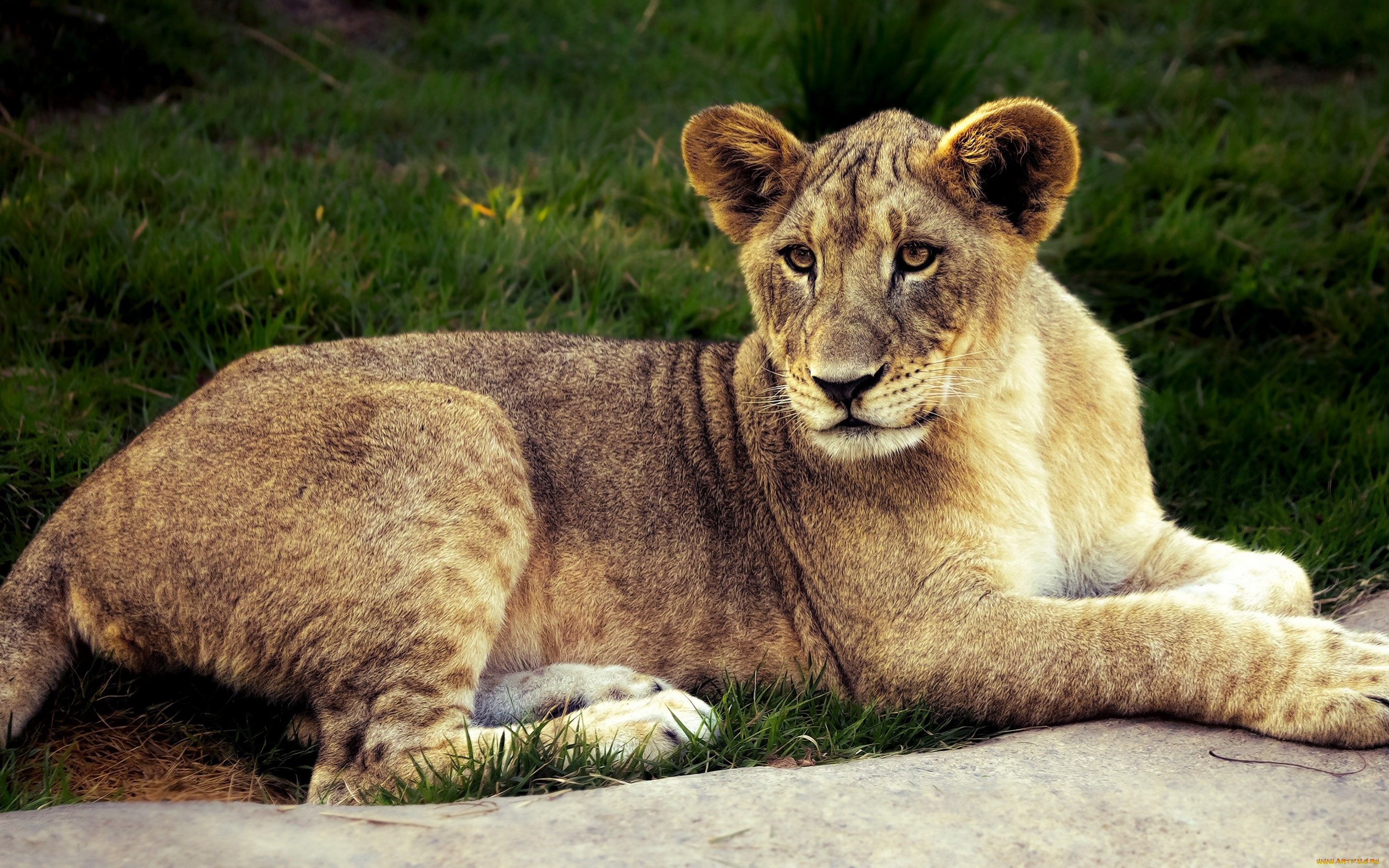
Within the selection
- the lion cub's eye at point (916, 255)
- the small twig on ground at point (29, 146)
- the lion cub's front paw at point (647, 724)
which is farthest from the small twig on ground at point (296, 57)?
the lion cub's front paw at point (647, 724)

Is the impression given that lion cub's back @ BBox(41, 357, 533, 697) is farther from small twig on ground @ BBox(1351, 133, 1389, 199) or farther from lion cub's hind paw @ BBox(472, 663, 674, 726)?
small twig on ground @ BBox(1351, 133, 1389, 199)

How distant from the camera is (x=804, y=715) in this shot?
11.6ft

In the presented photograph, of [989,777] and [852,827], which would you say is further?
[989,777]

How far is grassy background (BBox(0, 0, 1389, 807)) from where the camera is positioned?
449 centimetres

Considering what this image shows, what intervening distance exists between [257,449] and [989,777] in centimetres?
224

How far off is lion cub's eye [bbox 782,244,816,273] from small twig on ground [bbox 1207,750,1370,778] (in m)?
1.65

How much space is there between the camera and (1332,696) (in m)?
2.92

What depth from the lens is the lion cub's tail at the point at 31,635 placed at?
3305 mm

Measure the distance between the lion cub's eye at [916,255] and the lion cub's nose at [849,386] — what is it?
35 cm

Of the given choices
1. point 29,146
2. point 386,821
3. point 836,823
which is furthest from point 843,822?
point 29,146

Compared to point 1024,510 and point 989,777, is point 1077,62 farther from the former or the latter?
point 989,777

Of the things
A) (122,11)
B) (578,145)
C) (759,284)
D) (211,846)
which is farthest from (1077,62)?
(211,846)

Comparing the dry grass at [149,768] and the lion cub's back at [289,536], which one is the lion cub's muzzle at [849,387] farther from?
the dry grass at [149,768]

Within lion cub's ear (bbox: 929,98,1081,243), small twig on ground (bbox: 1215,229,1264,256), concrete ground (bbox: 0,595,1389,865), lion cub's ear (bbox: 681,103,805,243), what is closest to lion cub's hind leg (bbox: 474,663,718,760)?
concrete ground (bbox: 0,595,1389,865)
